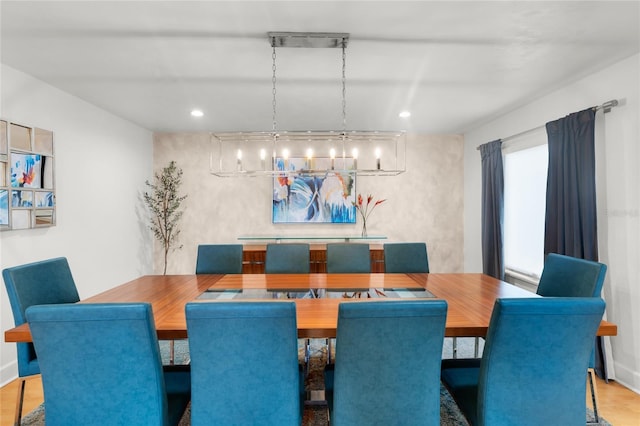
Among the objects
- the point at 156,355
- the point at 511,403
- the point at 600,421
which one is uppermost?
the point at 156,355

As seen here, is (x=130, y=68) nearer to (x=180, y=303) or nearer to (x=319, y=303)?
(x=180, y=303)

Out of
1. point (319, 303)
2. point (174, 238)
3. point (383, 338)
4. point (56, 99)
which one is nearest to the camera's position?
point (383, 338)

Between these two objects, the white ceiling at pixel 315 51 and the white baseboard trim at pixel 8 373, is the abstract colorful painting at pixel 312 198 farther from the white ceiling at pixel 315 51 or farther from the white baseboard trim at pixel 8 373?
the white baseboard trim at pixel 8 373

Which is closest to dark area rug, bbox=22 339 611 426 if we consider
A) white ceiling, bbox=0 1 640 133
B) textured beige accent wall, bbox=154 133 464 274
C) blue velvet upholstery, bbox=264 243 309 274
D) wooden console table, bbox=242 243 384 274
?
blue velvet upholstery, bbox=264 243 309 274

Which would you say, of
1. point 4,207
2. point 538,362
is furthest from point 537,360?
point 4,207

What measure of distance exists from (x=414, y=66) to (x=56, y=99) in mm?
3226

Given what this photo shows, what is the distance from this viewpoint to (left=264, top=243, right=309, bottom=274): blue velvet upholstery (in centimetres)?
322

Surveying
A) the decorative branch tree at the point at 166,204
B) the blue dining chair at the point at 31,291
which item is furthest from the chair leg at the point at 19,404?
the decorative branch tree at the point at 166,204

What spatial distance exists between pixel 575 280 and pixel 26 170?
414 cm

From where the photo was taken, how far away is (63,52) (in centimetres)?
244

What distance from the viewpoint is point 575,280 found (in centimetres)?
218

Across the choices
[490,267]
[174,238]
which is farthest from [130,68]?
[490,267]

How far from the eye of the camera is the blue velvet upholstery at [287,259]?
322cm

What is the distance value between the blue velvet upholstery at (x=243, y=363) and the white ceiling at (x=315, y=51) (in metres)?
1.58
